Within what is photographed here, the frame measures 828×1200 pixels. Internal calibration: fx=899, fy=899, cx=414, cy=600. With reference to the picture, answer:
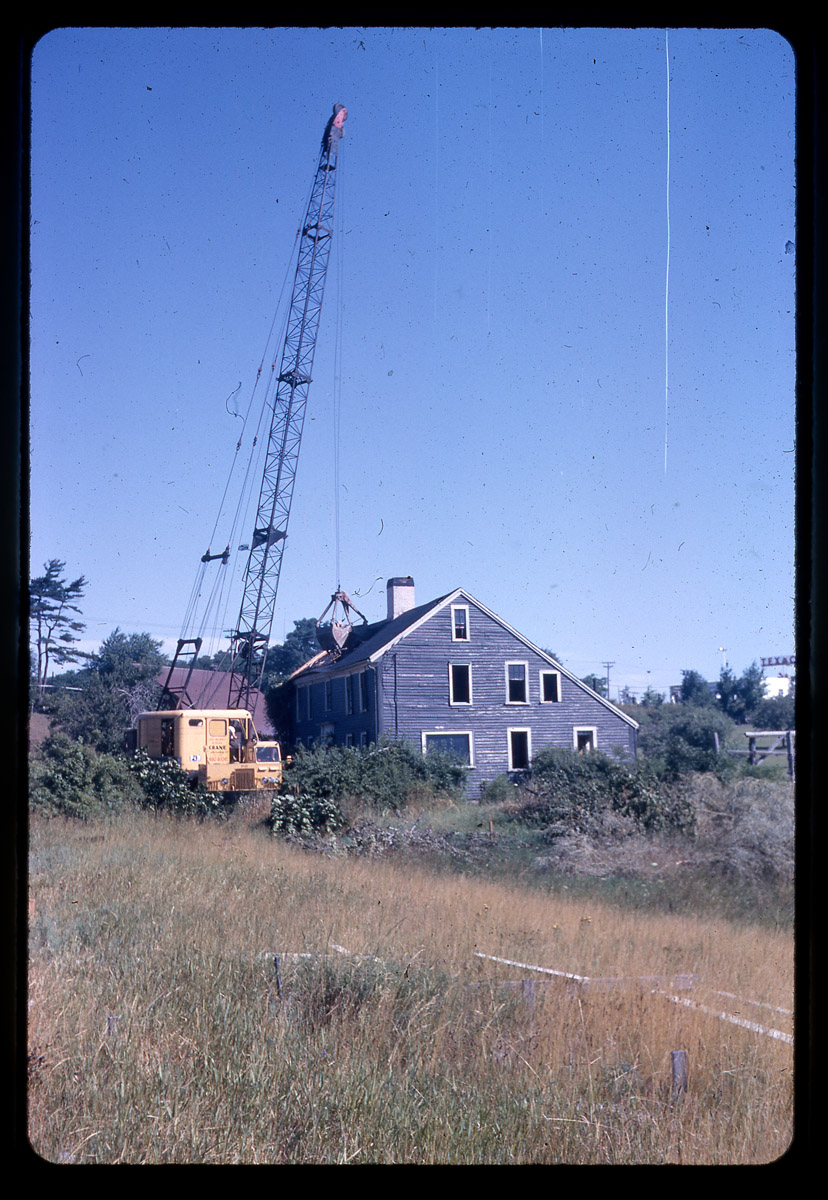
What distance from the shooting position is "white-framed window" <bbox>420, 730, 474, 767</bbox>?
17016 millimetres

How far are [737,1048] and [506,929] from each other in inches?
106

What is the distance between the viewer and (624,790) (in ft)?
46.2

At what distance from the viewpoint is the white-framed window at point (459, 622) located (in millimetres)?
18750

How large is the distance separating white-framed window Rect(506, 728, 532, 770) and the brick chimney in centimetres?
351

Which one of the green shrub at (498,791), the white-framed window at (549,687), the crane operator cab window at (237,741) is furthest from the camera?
the white-framed window at (549,687)

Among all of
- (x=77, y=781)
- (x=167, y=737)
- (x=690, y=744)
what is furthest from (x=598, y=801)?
(x=77, y=781)

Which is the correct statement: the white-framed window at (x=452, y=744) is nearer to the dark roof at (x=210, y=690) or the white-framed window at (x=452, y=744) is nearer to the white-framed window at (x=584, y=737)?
the white-framed window at (x=584, y=737)

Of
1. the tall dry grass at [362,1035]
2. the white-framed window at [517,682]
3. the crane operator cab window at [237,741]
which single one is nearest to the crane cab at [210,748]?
the crane operator cab window at [237,741]

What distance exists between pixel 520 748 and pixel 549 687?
173 centimetres

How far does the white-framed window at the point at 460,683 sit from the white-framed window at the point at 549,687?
1.81 meters

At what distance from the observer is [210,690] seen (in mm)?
17344

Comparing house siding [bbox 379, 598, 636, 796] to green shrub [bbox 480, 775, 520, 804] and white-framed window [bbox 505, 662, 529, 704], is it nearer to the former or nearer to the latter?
white-framed window [bbox 505, 662, 529, 704]

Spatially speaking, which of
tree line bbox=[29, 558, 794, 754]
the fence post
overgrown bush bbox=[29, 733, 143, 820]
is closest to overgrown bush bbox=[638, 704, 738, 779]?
tree line bbox=[29, 558, 794, 754]
